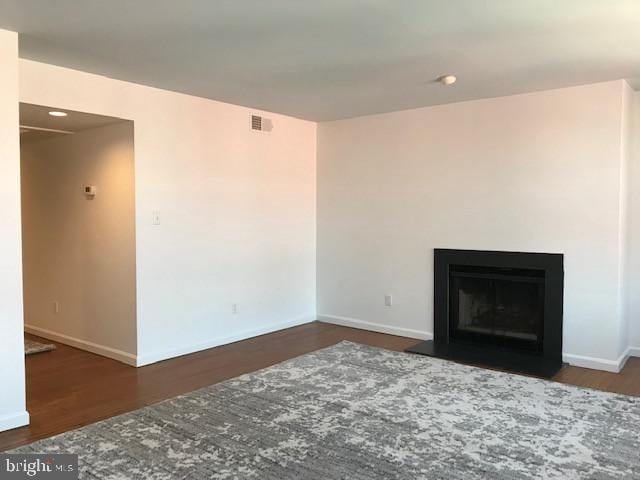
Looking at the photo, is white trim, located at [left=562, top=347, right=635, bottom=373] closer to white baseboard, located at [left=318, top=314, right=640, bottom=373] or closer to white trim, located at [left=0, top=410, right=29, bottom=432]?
white baseboard, located at [left=318, top=314, right=640, bottom=373]

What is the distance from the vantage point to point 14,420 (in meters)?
3.14

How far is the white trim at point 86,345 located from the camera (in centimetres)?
455

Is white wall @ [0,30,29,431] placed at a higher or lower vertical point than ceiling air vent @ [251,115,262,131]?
lower

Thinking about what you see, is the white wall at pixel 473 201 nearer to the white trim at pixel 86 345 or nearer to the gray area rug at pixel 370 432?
the gray area rug at pixel 370 432

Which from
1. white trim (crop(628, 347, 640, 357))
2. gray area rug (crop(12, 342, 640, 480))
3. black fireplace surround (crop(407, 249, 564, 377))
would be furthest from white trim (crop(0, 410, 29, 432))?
white trim (crop(628, 347, 640, 357))

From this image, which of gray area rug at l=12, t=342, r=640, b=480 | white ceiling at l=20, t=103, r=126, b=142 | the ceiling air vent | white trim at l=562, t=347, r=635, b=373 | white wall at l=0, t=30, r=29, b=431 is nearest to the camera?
gray area rug at l=12, t=342, r=640, b=480

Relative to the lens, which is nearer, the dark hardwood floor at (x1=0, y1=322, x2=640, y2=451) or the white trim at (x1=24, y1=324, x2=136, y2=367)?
the dark hardwood floor at (x1=0, y1=322, x2=640, y2=451)

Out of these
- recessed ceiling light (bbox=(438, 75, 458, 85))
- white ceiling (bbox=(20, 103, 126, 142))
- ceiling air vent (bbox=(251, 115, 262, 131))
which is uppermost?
recessed ceiling light (bbox=(438, 75, 458, 85))

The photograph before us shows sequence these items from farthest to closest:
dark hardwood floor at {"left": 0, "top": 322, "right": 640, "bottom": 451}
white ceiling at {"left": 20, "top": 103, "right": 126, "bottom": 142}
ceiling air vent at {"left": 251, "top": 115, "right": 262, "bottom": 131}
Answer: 1. ceiling air vent at {"left": 251, "top": 115, "right": 262, "bottom": 131}
2. white ceiling at {"left": 20, "top": 103, "right": 126, "bottom": 142}
3. dark hardwood floor at {"left": 0, "top": 322, "right": 640, "bottom": 451}

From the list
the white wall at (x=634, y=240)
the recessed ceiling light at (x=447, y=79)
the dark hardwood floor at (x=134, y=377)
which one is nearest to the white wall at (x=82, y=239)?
the dark hardwood floor at (x=134, y=377)

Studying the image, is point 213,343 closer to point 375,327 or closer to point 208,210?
point 208,210

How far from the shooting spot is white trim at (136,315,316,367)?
4.56m

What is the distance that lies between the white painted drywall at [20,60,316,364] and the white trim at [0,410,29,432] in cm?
132

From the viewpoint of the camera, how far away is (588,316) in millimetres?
4438
